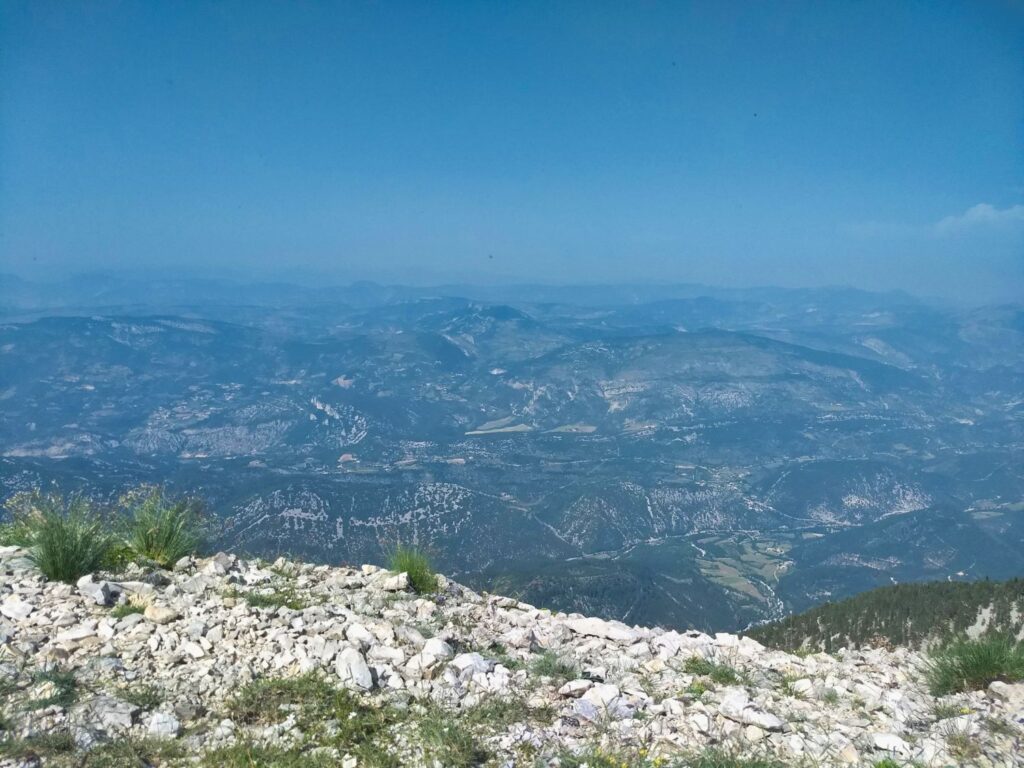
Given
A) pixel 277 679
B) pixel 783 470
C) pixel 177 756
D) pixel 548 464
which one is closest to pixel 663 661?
pixel 277 679

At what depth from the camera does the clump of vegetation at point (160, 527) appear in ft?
28.2

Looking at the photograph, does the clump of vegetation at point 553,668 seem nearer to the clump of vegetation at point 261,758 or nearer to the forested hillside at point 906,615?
the clump of vegetation at point 261,758

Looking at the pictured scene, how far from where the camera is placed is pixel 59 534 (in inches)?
297

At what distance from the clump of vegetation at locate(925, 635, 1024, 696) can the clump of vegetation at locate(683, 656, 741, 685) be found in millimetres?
2209

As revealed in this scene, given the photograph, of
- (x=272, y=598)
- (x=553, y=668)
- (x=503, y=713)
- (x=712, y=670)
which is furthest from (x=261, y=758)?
(x=712, y=670)

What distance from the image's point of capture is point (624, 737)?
4992 millimetres

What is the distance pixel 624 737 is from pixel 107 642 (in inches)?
194

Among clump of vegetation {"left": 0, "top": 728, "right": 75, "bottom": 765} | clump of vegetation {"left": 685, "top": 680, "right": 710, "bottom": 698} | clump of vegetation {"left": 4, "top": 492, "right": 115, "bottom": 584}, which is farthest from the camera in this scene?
clump of vegetation {"left": 4, "top": 492, "right": 115, "bottom": 584}

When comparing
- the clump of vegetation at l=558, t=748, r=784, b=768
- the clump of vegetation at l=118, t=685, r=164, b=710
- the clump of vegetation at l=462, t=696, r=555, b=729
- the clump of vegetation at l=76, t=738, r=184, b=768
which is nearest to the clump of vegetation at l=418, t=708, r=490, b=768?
the clump of vegetation at l=462, t=696, r=555, b=729

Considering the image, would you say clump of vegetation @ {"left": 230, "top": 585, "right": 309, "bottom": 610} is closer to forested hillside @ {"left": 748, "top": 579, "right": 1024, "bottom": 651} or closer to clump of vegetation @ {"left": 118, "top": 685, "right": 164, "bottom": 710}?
clump of vegetation @ {"left": 118, "top": 685, "right": 164, "bottom": 710}

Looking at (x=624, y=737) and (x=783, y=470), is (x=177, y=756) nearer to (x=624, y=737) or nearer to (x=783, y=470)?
(x=624, y=737)

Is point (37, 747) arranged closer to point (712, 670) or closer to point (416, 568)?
point (416, 568)

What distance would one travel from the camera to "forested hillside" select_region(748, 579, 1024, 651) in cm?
2802

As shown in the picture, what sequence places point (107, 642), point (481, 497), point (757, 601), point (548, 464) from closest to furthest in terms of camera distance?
1. point (107, 642)
2. point (757, 601)
3. point (481, 497)
4. point (548, 464)
